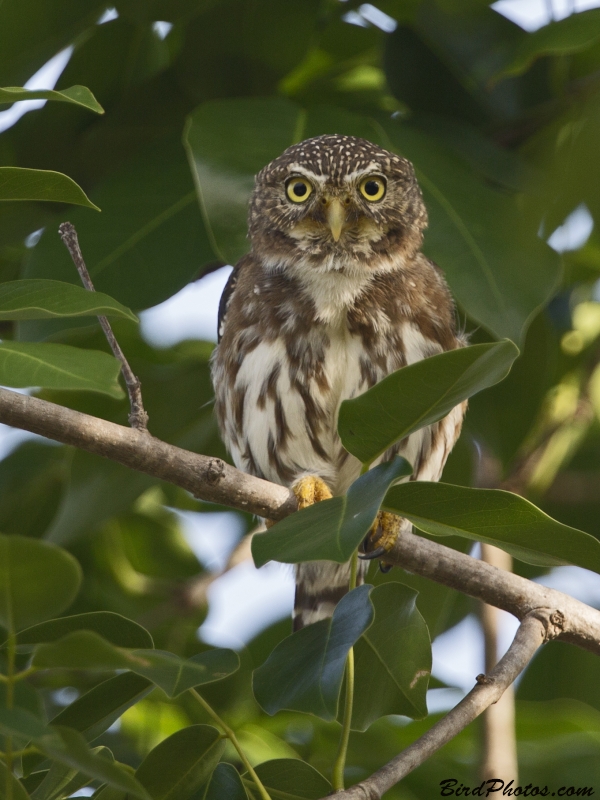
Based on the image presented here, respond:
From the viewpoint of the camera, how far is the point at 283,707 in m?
1.69

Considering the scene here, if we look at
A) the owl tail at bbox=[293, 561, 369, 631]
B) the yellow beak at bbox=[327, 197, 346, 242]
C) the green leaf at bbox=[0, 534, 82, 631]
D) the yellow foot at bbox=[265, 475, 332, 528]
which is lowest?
the owl tail at bbox=[293, 561, 369, 631]

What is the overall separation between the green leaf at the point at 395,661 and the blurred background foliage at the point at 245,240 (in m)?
0.88

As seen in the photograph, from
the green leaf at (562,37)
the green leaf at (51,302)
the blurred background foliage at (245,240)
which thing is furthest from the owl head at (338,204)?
the green leaf at (51,302)

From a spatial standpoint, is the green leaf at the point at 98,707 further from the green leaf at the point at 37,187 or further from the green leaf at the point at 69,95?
the green leaf at the point at 69,95

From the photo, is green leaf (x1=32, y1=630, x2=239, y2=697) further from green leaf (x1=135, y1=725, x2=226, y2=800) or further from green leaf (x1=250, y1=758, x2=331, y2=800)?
green leaf (x1=250, y1=758, x2=331, y2=800)

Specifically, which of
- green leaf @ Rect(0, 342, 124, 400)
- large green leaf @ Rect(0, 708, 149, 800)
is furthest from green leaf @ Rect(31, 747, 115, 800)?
green leaf @ Rect(0, 342, 124, 400)

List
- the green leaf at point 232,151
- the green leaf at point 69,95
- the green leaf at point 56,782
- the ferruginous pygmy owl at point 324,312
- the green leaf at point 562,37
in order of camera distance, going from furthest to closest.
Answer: the ferruginous pygmy owl at point 324,312 → the green leaf at point 232,151 → the green leaf at point 562,37 → the green leaf at point 56,782 → the green leaf at point 69,95

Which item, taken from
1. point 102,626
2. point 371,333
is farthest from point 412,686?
point 371,333

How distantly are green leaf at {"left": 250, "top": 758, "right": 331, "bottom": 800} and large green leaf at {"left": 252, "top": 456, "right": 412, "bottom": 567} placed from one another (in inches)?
21.9

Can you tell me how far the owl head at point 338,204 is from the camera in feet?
10.8

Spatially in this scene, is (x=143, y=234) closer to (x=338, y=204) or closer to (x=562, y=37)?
(x=338, y=204)

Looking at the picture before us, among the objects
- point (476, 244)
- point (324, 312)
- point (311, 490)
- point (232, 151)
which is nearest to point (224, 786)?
point (311, 490)

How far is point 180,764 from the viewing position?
182 centimetres

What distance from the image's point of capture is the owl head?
3307 millimetres
